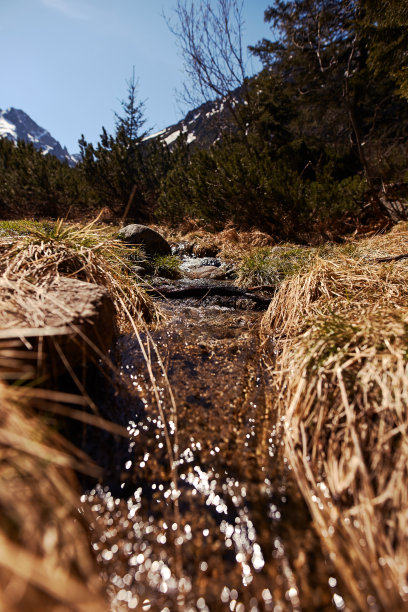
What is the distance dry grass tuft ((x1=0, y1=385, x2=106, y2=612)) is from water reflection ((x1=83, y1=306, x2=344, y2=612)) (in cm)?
12

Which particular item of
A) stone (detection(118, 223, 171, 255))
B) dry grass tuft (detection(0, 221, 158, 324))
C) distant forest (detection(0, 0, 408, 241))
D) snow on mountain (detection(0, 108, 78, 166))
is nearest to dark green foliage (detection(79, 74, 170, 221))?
distant forest (detection(0, 0, 408, 241))

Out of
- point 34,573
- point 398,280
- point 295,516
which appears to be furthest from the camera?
point 398,280

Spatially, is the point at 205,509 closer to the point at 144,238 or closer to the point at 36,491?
the point at 36,491

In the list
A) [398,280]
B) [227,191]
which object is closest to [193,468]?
[398,280]

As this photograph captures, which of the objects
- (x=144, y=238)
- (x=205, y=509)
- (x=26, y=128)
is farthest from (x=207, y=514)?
(x=26, y=128)

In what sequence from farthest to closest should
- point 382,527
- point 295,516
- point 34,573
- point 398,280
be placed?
point 398,280 < point 295,516 < point 382,527 < point 34,573

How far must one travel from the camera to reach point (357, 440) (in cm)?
86

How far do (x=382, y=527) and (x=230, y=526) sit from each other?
418 millimetres

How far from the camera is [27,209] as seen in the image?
11.0 meters

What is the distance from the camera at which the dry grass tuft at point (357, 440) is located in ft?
2.21

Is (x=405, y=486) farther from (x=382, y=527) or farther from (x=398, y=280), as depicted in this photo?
(x=398, y=280)

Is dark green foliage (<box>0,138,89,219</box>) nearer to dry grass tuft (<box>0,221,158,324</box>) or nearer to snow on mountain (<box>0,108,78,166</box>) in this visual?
dry grass tuft (<box>0,221,158,324</box>)

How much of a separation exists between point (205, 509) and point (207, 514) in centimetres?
2

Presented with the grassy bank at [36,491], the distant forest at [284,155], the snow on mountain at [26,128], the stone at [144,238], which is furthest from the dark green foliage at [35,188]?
Result: the snow on mountain at [26,128]
